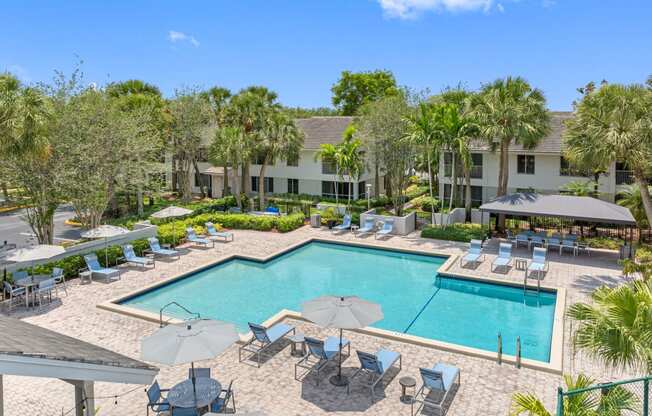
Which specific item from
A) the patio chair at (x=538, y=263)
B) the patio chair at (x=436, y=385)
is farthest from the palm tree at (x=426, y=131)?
the patio chair at (x=436, y=385)

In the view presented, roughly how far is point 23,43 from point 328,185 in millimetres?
22441

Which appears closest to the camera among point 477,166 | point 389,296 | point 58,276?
point 58,276

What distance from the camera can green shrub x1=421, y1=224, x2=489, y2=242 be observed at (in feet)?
85.1

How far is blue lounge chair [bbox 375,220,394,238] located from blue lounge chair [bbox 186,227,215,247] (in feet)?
32.0

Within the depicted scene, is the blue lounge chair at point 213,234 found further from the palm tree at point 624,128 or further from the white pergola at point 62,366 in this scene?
the white pergola at point 62,366

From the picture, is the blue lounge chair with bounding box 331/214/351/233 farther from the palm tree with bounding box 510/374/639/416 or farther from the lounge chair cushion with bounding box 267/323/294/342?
the palm tree with bounding box 510/374/639/416

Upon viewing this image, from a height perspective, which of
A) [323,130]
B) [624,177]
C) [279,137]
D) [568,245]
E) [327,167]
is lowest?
[568,245]

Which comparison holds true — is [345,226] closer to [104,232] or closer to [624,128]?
[104,232]

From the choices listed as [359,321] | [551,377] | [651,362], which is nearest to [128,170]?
[359,321]

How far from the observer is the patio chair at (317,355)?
11875mm

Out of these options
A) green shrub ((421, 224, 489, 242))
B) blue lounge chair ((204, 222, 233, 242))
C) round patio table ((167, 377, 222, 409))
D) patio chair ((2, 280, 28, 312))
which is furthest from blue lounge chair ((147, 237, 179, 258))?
green shrub ((421, 224, 489, 242))

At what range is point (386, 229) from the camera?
1103 inches

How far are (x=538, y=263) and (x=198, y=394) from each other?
628 inches

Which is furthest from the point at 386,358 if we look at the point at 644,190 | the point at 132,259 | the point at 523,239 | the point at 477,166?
the point at 477,166
